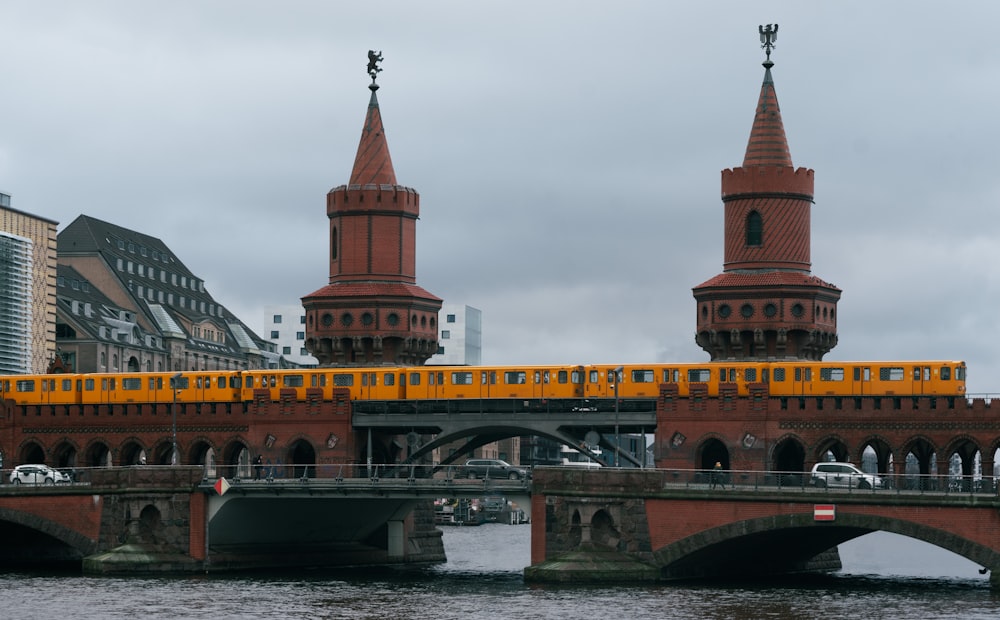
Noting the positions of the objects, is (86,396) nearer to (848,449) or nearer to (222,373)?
(222,373)

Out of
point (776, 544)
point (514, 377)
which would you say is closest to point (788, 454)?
point (776, 544)

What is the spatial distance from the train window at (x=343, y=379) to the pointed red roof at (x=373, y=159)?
47.7 feet

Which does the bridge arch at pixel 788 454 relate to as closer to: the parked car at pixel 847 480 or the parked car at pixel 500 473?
the parked car at pixel 500 473

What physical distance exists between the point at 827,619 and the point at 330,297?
190ft

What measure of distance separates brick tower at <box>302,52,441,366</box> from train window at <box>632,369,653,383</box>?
2005cm

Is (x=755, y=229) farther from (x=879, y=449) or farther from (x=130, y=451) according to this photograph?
(x=130, y=451)

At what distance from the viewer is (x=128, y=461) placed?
136125 mm

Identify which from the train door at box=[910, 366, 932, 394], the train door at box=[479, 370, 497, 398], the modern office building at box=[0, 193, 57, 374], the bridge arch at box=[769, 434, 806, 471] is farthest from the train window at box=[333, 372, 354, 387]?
the modern office building at box=[0, 193, 57, 374]

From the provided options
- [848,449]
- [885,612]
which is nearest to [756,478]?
[885,612]

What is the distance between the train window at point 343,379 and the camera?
12850cm

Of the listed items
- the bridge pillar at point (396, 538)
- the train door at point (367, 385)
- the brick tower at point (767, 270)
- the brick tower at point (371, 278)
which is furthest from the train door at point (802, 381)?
the brick tower at point (371, 278)

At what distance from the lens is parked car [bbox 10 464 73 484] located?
11725 cm

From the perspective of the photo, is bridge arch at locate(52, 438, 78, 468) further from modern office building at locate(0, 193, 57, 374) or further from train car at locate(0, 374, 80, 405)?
modern office building at locate(0, 193, 57, 374)

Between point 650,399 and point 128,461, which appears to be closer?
point 650,399
